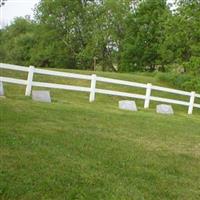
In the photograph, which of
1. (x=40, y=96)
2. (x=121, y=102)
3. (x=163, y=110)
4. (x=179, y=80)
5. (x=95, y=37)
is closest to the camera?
(x=40, y=96)

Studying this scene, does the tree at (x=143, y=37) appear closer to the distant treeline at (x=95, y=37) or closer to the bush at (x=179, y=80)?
the distant treeline at (x=95, y=37)

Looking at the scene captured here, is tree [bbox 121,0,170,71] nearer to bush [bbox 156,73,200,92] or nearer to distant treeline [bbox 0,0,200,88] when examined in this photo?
distant treeline [bbox 0,0,200,88]

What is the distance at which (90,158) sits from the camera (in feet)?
22.7

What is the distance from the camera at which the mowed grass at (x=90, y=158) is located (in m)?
5.51

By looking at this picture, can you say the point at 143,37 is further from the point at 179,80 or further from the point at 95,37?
the point at 179,80

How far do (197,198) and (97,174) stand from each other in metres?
1.35

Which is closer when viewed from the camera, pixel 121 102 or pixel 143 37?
pixel 121 102

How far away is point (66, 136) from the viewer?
8.18 m

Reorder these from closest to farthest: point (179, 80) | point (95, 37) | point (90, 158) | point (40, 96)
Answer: point (90, 158) → point (40, 96) → point (179, 80) → point (95, 37)

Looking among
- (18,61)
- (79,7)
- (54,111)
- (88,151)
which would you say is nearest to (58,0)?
(79,7)

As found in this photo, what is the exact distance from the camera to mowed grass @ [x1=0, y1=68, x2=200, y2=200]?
5513mm

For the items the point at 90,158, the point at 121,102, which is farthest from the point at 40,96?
the point at 90,158

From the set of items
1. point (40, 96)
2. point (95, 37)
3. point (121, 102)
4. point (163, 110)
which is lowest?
point (163, 110)

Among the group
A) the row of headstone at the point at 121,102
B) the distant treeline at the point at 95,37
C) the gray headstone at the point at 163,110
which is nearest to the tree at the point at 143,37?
the distant treeline at the point at 95,37
